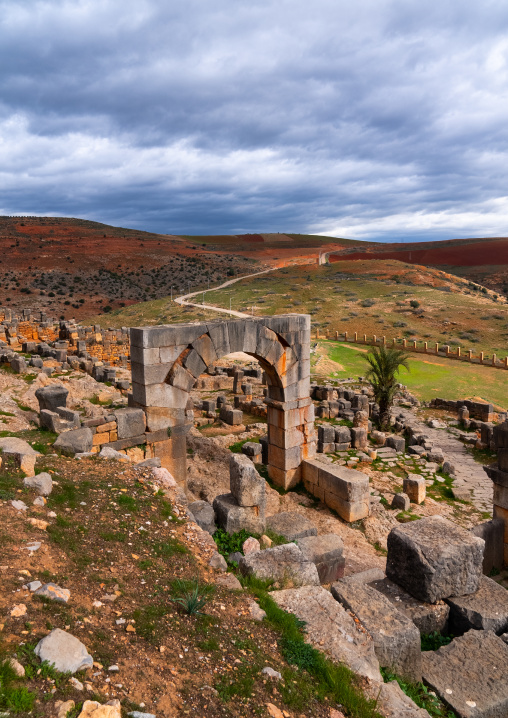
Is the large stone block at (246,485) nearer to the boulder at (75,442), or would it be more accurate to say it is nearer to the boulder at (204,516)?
the boulder at (204,516)

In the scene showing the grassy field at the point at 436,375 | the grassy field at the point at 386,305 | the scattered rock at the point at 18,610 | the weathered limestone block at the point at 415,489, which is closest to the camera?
the scattered rock at the point at 18,610

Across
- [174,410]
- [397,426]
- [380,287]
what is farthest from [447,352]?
[174,410]

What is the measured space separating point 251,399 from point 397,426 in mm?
6456

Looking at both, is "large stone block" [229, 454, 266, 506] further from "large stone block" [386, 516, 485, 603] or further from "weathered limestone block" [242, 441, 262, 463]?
"weathered limestone block" [242, 441, 262, 463]

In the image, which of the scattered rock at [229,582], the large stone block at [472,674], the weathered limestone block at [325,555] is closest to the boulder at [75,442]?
the scattered rock at [229,582]

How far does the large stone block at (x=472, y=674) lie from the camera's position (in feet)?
14.5

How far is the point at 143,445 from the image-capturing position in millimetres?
9656

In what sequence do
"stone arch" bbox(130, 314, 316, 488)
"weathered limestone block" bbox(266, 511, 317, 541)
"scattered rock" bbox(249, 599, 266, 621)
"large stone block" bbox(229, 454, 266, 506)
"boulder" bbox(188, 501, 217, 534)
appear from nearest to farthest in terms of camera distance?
"scattered rock" bbox(249, 599, 266, 621) < "boulder" bbox(188, 501, 217, 534) < "large stone block" bbox(229, 454, 266, 506) < "weathered limestone block" bbox(266, 511, 317, 541) < "stone arch" bbox(130, 314, 316, 488)

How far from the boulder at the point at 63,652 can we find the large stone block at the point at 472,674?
3662 millimetres

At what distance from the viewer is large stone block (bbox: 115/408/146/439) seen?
30.4 ft

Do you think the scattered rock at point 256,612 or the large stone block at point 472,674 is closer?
the large stone block at point 472,674

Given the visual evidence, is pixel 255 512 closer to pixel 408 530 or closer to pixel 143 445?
pixel 408 530

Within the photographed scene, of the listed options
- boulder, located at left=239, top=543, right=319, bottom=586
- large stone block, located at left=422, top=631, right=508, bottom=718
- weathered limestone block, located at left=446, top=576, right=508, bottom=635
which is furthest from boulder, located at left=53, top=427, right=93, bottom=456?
weathered limestone block, located at left=446, top=576, right=508, bottom=635

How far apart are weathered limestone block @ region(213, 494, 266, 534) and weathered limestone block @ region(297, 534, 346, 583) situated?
705mm
